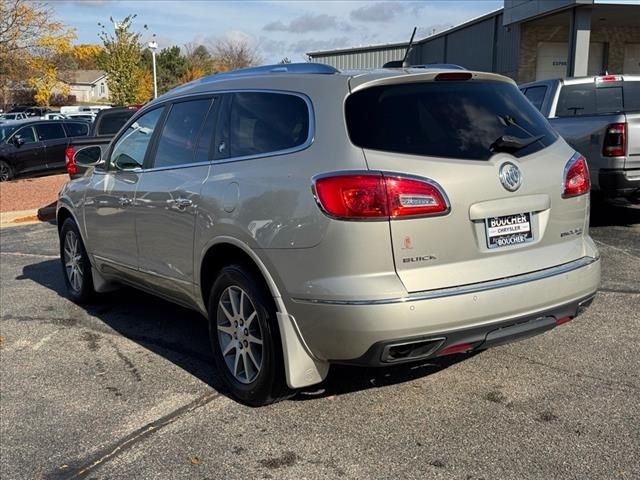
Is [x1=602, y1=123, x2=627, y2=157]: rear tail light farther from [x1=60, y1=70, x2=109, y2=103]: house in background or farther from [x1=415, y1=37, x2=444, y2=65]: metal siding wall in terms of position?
[x1=60, y1=70, x2=109, y2=103]: house in background

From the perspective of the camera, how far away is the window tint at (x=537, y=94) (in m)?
9.41

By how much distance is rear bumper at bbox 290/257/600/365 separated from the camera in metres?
3.20

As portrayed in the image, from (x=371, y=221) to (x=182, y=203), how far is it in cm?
156

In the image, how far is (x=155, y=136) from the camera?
4.92 meters

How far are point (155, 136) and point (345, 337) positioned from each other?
2.42 m

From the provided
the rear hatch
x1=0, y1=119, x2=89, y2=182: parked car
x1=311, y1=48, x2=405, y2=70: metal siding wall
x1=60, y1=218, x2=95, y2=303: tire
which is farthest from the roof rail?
x1=311, y1=48, x2=405, y2=70: metal siding wall

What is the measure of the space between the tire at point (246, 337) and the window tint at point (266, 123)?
0.70m

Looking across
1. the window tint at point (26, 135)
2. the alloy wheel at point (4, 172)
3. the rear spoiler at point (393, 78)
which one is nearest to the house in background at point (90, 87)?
the window tint at point (26, 135)

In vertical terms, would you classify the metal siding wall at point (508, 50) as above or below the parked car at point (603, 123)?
above

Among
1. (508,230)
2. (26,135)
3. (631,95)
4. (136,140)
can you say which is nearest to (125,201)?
(136,140)

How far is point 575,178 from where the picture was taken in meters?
3.86

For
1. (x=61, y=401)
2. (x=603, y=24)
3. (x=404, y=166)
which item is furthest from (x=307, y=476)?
(x=603, y=24)

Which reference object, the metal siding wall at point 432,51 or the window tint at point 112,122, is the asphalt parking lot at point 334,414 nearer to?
the window tint at point 112,122

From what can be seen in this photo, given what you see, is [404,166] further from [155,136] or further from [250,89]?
[155,136]
